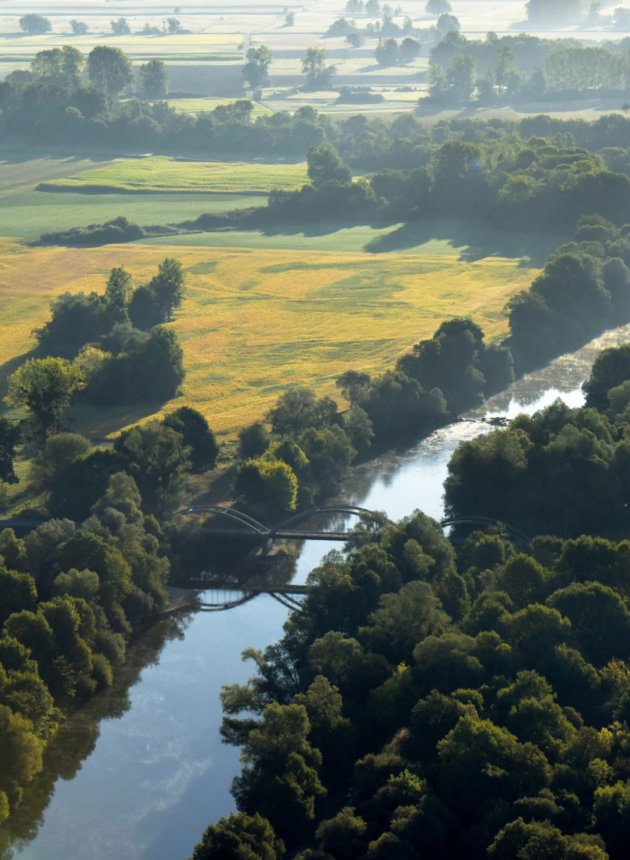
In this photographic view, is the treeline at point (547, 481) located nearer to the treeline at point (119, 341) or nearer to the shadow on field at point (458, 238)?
the treeline at point (119, 341)

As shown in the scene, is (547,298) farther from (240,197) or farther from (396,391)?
(240,197)

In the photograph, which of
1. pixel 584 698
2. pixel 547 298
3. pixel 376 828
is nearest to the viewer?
pixel 376 828

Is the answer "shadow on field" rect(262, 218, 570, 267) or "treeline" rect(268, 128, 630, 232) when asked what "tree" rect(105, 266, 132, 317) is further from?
"treeline" rect(268, 128, 630, 232)

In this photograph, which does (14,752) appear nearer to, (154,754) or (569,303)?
(154,754)

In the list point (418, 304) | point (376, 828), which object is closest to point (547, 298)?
point (418, 304)

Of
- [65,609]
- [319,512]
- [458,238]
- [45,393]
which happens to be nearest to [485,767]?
[65,609]

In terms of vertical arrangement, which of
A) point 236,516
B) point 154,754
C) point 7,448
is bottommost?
point 154,754
